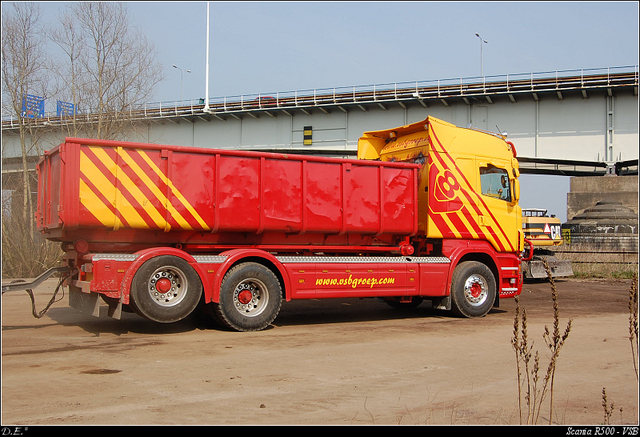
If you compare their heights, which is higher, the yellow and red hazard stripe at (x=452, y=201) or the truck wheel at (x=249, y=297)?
the yellow and red hazard stripe at (x=452, y=201)

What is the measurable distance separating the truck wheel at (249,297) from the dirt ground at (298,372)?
10.9 inches

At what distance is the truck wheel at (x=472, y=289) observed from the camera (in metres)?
12.4

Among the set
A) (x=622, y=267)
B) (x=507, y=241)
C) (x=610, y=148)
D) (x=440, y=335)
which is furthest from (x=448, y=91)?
(x=440, y=335)

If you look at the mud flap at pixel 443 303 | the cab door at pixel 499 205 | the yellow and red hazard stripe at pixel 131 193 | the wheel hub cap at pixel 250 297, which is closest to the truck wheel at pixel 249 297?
the wheel hub cap at pixel 250 297

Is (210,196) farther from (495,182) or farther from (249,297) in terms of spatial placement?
(495,182)

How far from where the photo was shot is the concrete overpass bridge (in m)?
36.5

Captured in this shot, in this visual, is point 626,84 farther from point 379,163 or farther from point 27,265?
point 27,265

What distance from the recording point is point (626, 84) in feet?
118

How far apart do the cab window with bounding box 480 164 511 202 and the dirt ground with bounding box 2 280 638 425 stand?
2.85 metres

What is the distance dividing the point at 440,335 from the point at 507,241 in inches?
163

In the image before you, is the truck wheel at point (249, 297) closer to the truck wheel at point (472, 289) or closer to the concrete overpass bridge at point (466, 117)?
the truck wheel at point (472, 289)

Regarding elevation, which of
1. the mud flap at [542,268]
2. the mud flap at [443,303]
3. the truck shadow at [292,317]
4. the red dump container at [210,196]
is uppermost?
the red dump container at [210,196]

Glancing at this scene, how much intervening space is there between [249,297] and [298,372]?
131 inches

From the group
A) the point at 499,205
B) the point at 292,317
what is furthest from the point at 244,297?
the point at 499,205
